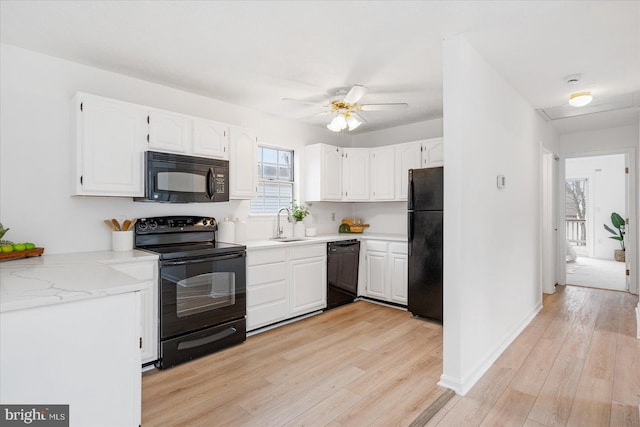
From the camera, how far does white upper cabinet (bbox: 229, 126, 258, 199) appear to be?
11.7ft

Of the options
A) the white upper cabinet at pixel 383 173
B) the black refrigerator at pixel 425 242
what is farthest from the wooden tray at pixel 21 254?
the white upper cabinet at pixel 383 173

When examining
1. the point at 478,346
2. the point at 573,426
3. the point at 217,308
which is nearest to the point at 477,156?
the point at 478,346

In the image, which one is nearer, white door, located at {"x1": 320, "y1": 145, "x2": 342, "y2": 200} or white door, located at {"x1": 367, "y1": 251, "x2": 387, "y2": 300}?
white door, located at {"x1": 367, "y1": 251, "x2": 387, "y2": 300}

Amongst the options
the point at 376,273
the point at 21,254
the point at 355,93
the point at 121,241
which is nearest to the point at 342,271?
the point at 376,273

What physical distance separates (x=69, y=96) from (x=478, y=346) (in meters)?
3.89

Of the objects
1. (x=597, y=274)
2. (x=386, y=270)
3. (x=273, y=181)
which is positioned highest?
(x=273, y=181)

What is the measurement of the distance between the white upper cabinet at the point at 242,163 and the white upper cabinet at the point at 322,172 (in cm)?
106

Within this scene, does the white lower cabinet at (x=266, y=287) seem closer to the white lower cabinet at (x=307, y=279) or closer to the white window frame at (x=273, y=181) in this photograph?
the white lower cabinet at (x=307, y=279)

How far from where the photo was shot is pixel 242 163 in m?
3.66

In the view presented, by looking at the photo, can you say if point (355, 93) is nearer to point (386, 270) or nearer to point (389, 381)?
point (386, 270)

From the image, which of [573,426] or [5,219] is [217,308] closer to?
[5,219]

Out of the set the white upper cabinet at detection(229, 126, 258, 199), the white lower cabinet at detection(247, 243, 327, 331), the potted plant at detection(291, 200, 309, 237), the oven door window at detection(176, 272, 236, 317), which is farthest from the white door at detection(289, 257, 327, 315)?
the white upper cabinet at detection(229, 126, 258, 199)

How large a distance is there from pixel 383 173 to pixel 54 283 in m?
3.91

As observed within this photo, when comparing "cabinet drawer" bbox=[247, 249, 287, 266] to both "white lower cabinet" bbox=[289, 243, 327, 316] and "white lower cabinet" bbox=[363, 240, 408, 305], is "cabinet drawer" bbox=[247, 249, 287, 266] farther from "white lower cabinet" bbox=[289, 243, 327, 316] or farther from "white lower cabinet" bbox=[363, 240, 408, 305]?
"white lower cabinet" bbox=[363, 240, 408, 305]
